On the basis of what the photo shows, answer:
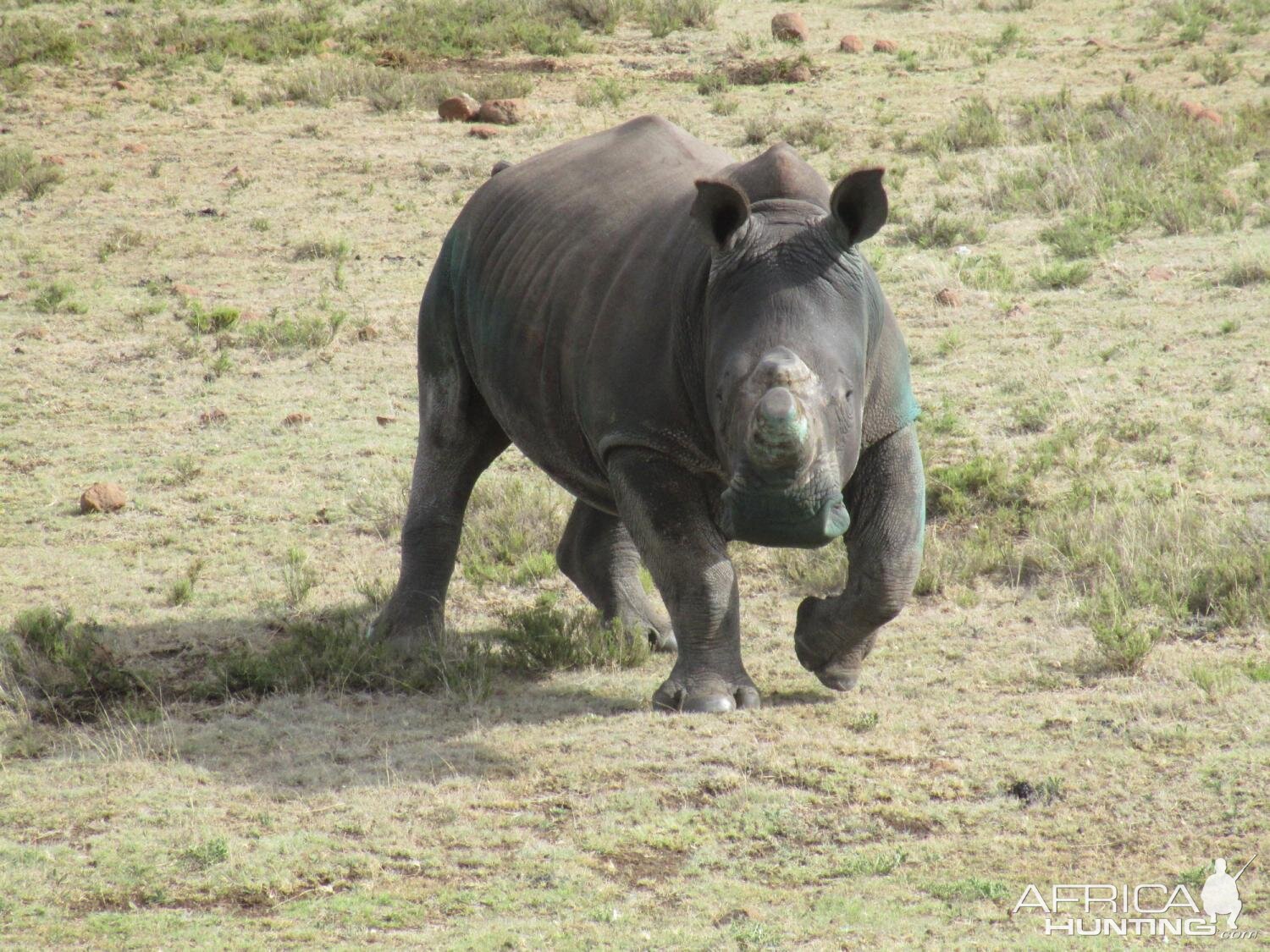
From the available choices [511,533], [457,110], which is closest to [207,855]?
[511,533]

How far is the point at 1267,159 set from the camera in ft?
42.8

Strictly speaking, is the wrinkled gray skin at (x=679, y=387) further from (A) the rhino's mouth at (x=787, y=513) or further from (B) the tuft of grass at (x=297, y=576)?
(B) the tuft of grass at (x=297, y=576)

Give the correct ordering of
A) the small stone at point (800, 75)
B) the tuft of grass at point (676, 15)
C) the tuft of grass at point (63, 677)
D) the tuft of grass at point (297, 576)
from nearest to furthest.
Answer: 1. the tuft of grass at point (63, 677)
2. the tuft of grass at point (297, 576)
3. the small stone at point (800, 75)
4. the tuft of grass at point (676, 15)

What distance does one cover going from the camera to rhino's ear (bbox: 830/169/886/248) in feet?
15.8

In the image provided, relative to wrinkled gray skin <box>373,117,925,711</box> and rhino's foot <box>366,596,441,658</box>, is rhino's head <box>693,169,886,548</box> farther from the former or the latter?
rhino's foot <box>366,596,441,658</box>

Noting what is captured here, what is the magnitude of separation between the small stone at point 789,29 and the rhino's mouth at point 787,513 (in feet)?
51.3

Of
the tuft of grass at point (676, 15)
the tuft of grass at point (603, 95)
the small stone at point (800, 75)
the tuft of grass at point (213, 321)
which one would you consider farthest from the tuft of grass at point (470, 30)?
the tuft of grass at point (213, 321)

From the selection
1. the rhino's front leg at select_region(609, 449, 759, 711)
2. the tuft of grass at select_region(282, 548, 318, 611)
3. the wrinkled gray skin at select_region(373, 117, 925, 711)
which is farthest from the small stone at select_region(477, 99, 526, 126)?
the rhino's front leg at select_region(609, 449, 759, 711)

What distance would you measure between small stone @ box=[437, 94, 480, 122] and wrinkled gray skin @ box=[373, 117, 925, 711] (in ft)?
30.9

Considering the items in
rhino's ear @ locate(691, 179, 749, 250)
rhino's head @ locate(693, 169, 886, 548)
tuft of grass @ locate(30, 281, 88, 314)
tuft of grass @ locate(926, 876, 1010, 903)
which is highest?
rhino's ear @ locate(691, 179, 749, 250)

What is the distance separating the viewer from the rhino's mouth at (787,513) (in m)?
4.47

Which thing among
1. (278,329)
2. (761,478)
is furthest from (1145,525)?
(278,329)

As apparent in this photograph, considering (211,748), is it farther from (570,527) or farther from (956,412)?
(956,412)

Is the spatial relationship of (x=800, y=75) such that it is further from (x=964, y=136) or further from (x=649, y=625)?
(x=649, y=625)
